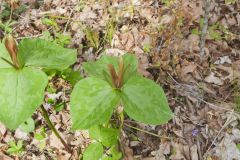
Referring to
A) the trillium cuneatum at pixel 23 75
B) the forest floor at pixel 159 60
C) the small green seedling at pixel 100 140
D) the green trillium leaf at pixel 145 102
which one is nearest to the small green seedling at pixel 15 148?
the forest floor at pixel 159 60

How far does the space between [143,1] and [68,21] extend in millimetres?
899

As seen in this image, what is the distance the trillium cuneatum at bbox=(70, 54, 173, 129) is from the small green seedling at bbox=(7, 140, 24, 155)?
1.34 meters

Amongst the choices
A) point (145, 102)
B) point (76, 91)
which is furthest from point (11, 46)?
point (145, 102)

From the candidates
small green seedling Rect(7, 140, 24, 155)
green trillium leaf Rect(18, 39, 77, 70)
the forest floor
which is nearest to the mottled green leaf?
the forest floor

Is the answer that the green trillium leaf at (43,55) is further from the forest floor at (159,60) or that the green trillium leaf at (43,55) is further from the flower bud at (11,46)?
the forest floor at (159,60)

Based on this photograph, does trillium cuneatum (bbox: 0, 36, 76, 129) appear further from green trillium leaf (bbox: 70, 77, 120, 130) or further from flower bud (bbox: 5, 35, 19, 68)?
green trillium leaf (bbox: 70, 77, 120, 130)

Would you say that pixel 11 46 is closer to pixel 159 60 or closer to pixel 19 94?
pixel 19 94

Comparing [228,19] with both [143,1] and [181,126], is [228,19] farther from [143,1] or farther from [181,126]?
[181,126]

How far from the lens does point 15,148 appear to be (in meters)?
2.78

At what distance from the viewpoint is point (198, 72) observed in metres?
3.30

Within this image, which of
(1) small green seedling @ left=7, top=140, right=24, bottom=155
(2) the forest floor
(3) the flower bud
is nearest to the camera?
(3) the flower bud

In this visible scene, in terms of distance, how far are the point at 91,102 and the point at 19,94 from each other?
357 mm

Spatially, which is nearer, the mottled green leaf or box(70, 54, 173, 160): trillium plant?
box(70, 54, 173, 160): trillium plant

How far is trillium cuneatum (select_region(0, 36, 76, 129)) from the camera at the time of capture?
1.61 metres
